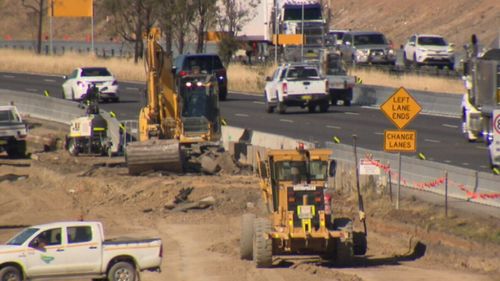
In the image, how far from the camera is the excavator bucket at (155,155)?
34.0 m

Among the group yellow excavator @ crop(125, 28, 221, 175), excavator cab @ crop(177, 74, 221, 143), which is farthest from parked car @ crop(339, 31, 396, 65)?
yellow excavator @ crop(125, 28, 221, 175)

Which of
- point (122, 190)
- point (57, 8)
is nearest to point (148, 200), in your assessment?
point (122, 190)

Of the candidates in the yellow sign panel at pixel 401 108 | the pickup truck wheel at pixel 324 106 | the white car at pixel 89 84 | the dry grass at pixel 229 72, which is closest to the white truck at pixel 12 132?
the white car at pixel 89 84

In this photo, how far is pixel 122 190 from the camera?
110 ft

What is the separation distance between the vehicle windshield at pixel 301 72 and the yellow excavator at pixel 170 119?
13149 mm

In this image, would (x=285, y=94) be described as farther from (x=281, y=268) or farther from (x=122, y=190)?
(x=281, y=268)

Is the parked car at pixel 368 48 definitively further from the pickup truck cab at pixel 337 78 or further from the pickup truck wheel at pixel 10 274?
the pickup truck wheel at pixel 10 274

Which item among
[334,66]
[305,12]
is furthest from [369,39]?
[334,66]

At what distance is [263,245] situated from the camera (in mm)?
21703

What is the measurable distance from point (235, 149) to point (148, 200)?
5409mm

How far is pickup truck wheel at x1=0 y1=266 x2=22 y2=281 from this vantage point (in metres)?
19.9

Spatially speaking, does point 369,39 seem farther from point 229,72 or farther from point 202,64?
point 202,64

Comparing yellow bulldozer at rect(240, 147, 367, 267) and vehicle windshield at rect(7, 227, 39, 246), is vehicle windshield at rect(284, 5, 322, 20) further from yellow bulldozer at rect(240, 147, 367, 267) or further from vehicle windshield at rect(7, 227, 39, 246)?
vehicle windshield at rect(7, 227, 39, 246)

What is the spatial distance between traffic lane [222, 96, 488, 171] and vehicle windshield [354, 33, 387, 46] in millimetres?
14232
